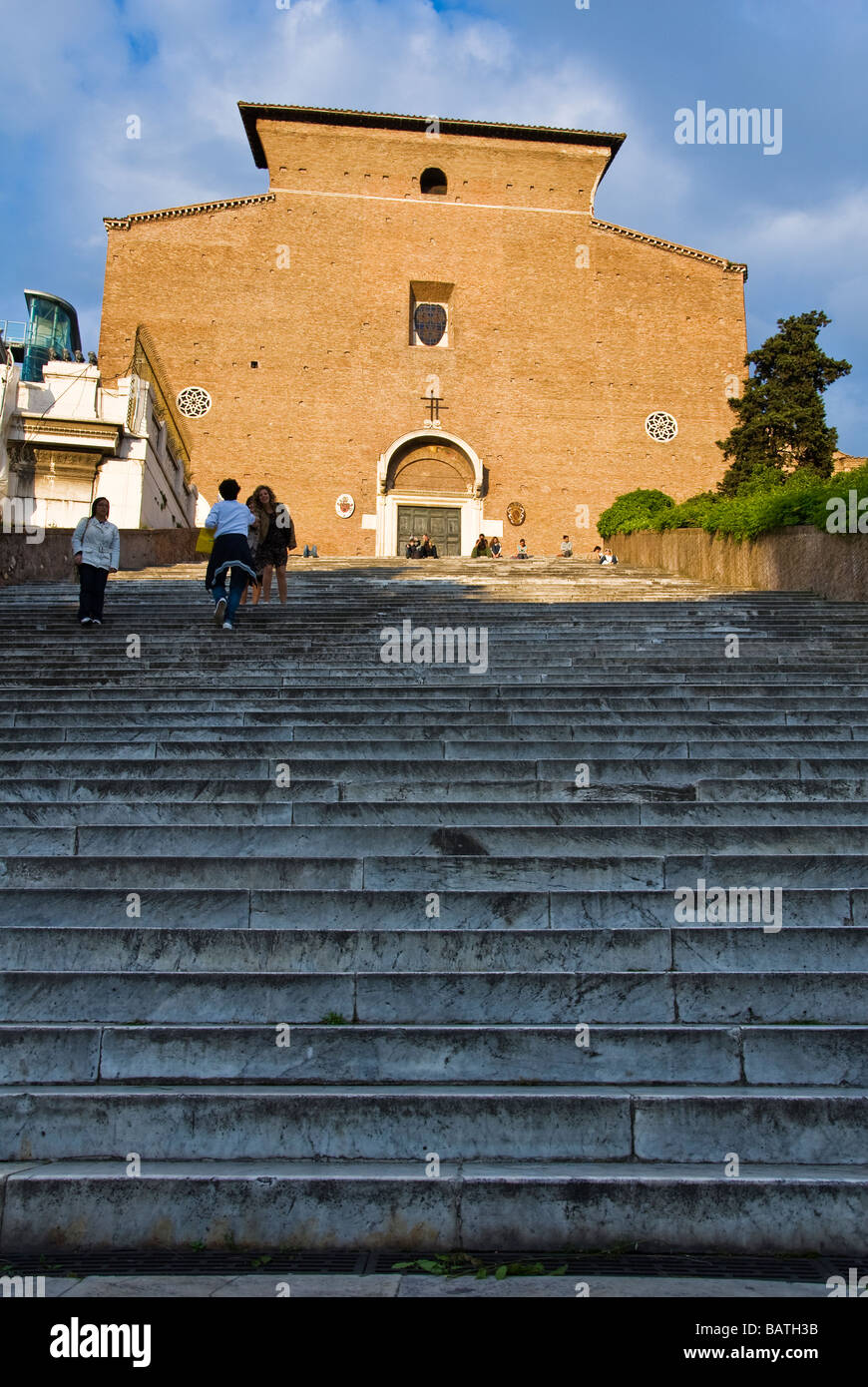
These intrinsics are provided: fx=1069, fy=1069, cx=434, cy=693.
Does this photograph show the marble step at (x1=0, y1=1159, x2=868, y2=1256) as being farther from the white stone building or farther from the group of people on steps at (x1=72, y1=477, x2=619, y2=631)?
the white stone building

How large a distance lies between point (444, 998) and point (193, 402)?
83.5 feet

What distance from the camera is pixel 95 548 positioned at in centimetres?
954

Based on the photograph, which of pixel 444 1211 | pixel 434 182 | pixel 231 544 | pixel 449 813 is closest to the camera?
pixel 444 1211

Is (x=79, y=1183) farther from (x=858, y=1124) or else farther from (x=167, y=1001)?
(x=858, y=1124)

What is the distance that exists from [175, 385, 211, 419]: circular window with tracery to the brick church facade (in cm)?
5

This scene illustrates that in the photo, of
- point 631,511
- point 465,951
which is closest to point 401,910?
point 465,951

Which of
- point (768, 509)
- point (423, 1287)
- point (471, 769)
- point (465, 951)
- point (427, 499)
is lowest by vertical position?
point (423, 1287)

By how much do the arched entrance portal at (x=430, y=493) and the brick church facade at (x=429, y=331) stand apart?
0.05 m

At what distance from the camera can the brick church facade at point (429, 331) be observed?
2744 centimetres

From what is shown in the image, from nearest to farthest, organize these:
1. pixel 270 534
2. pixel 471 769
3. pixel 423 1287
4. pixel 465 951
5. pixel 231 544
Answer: pixel 423 1287
pixel 465 951
pixel 471 769
pixel 231 544
pixel 270 534

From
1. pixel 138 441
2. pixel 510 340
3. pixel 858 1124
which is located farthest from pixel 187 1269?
pixel 510 340

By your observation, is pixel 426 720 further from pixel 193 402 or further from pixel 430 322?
pixel 430 322

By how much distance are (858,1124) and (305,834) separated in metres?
2.90

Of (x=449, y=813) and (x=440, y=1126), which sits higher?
(x=449, y=813)
